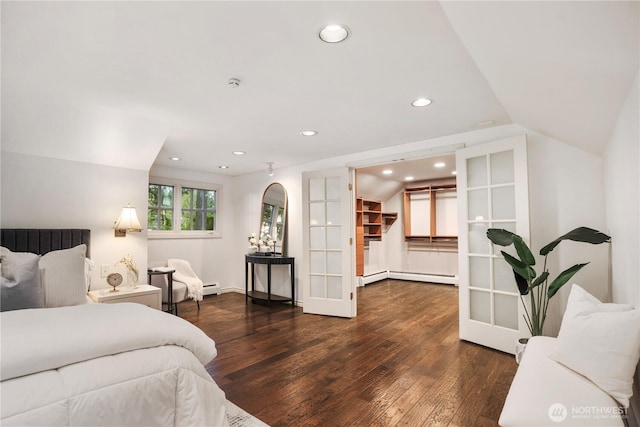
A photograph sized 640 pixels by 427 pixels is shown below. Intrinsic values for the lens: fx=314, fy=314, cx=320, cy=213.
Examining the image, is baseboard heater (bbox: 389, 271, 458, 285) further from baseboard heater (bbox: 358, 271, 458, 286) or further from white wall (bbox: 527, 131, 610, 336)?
white wall (bbox: 527, 131, 610, 336)

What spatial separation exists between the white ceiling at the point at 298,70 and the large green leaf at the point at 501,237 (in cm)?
95

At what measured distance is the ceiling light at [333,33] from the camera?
1688 mm

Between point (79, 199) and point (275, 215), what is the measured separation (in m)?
2.79

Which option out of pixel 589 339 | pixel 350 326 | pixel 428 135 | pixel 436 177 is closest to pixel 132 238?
pixel 350 326

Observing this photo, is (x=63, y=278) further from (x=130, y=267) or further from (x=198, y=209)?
(x=198, y=209)

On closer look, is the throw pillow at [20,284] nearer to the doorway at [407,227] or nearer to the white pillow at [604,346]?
the white pillow at [604,346]

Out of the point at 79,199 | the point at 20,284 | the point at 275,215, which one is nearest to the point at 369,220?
the point at 275,215

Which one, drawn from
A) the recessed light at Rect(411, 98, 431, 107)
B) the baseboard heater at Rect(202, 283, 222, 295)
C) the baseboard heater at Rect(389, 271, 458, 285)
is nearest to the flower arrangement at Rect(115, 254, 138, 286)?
the baseboard heater at Rect(202, 283, 222, 295)

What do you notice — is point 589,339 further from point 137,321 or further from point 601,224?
point 137,321

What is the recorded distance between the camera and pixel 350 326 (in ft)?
13.1

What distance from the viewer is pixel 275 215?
5.51 m

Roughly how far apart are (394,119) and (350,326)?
100 inches

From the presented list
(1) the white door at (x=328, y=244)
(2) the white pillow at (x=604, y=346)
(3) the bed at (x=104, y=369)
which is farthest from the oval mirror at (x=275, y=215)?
(2) the white pillow at (x=604, y=346)

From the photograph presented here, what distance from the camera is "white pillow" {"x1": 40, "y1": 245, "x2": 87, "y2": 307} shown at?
228 centimetres
